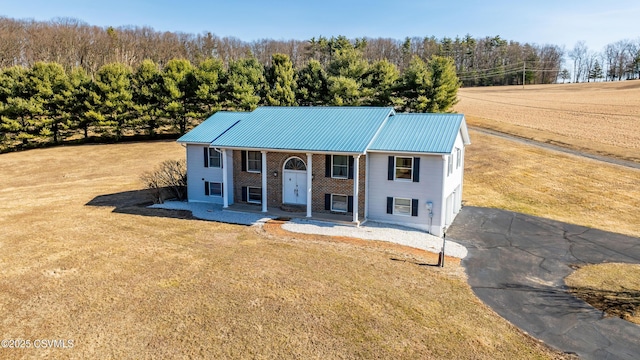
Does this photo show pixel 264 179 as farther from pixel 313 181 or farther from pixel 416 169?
pixel 416 169

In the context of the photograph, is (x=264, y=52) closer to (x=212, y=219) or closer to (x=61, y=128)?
(x=61, y=128)

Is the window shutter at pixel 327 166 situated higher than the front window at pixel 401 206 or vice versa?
the window shutter at pixel 327 166

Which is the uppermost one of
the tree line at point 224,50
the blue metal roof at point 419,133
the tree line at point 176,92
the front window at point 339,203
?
the tree line at point 224,50

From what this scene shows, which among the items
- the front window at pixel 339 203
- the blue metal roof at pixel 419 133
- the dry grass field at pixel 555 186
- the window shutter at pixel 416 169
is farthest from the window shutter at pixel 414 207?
the dry grass field at pixel 555 186

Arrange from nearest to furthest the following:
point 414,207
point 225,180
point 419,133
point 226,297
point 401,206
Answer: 1. point 226,297
2. point 414,207
3. point 401,206
4. point 419,133
5. point 225,180

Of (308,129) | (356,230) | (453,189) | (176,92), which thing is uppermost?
(176,92)

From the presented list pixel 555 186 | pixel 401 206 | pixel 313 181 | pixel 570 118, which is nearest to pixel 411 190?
pixel 401 206

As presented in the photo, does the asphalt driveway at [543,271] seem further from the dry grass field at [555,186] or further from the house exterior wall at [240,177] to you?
the house exterior wall at [240,177]

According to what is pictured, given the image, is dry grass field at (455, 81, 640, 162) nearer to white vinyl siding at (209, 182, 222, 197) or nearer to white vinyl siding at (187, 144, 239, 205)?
→ white vinyl siding at (209, 182, 222, 197)
